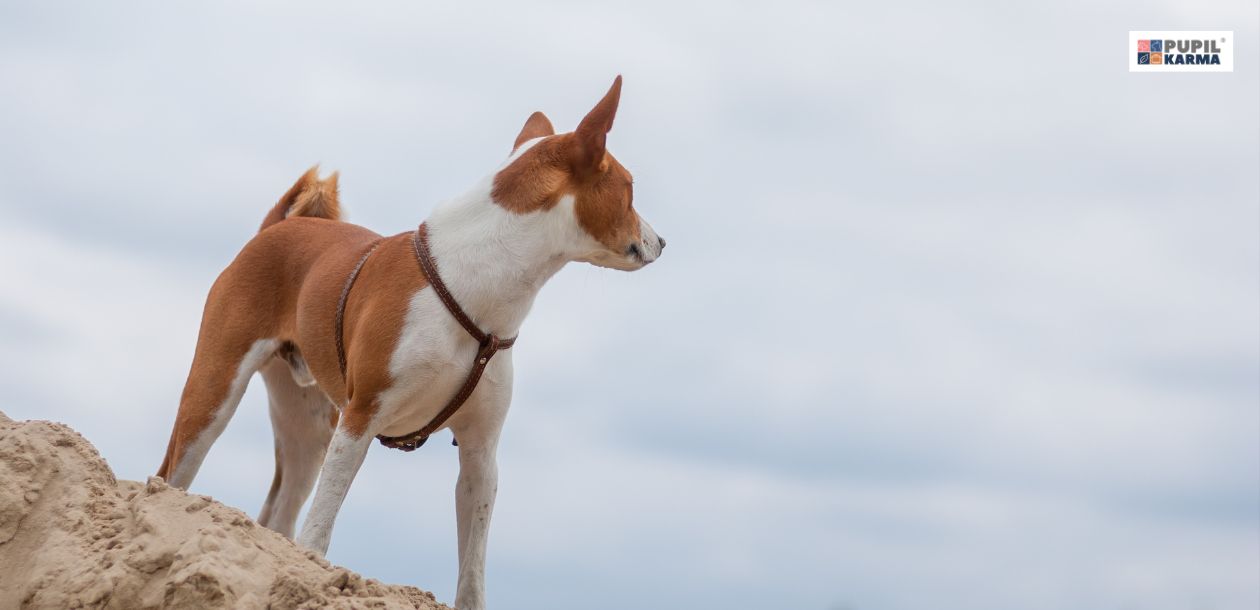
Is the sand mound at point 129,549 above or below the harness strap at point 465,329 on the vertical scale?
below

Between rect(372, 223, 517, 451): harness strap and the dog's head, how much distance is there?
1.89 feet

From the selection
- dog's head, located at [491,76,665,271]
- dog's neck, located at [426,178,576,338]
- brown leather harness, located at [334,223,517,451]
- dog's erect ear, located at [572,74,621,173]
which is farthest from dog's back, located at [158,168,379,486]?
dog's erect ear, located at [572,74,621,173]

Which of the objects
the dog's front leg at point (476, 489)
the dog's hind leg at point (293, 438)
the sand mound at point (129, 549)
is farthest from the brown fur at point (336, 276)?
the sand mound at point (129, 549)

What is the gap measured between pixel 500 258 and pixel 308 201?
9.98 feet

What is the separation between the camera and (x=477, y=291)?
26.8 ft

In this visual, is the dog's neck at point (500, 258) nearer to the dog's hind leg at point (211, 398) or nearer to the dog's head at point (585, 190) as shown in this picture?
the dog's head at point (585, 190)

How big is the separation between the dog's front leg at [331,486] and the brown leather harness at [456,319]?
0.59 meters

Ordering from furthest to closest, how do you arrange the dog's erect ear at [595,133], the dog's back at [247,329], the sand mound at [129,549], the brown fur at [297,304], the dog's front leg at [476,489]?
the dog's back at [247,329] → the dog's front leg at [476,489] → the brown fur at [297,304] → the dog's erect ear at [595,133] → the sand mound at [129,549]

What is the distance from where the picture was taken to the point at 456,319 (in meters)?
8.16

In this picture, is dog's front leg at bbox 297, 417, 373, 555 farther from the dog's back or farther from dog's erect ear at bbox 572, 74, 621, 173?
dog's erect ear at bbox 572, 74, 621, 173

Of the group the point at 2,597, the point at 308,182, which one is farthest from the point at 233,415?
the point at 2,597

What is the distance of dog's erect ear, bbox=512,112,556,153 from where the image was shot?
8891 mm

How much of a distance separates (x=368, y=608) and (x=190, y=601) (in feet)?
2.69

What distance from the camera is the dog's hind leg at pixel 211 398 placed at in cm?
938
